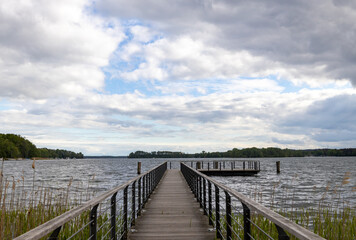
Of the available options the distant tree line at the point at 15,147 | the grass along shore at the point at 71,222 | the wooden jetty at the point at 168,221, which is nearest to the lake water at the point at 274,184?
the grass along shore at the point at 71,222

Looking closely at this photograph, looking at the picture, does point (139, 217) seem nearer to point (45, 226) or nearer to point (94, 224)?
point (94, 224)

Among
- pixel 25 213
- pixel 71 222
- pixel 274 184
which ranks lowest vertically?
pixel 274 184

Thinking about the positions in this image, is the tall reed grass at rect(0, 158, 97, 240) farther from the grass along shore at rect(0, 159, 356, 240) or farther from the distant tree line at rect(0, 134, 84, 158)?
the distant tree line at rect(0, 134, 84, 158)

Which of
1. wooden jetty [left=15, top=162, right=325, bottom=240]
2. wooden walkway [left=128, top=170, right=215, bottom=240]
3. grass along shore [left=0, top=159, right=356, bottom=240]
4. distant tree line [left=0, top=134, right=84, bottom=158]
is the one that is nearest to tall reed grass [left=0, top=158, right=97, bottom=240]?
grass along shore [left=0, top=159, right=356, bottom=240]

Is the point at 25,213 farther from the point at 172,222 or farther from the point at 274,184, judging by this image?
the point at 274,184

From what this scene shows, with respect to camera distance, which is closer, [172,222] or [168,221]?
[172,222]

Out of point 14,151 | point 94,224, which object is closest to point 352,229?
point 94,224

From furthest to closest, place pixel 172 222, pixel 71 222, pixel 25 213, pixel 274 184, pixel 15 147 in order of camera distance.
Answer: pixel 15 147 → pixel 274 184 → pixel 25 213 → pixel 71 222 → pixel 172 222

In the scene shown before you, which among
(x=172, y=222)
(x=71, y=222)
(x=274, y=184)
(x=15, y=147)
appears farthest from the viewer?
(x=15, y=147)

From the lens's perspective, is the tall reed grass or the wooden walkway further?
the tall reed grass

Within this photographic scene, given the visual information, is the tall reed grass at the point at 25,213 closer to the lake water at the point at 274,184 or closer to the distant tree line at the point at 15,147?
the lake water at the point at 274,184

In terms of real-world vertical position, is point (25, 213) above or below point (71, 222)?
above

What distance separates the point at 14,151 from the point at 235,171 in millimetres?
72728

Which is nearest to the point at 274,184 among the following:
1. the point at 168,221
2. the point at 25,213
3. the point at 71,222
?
the point at 168,221
